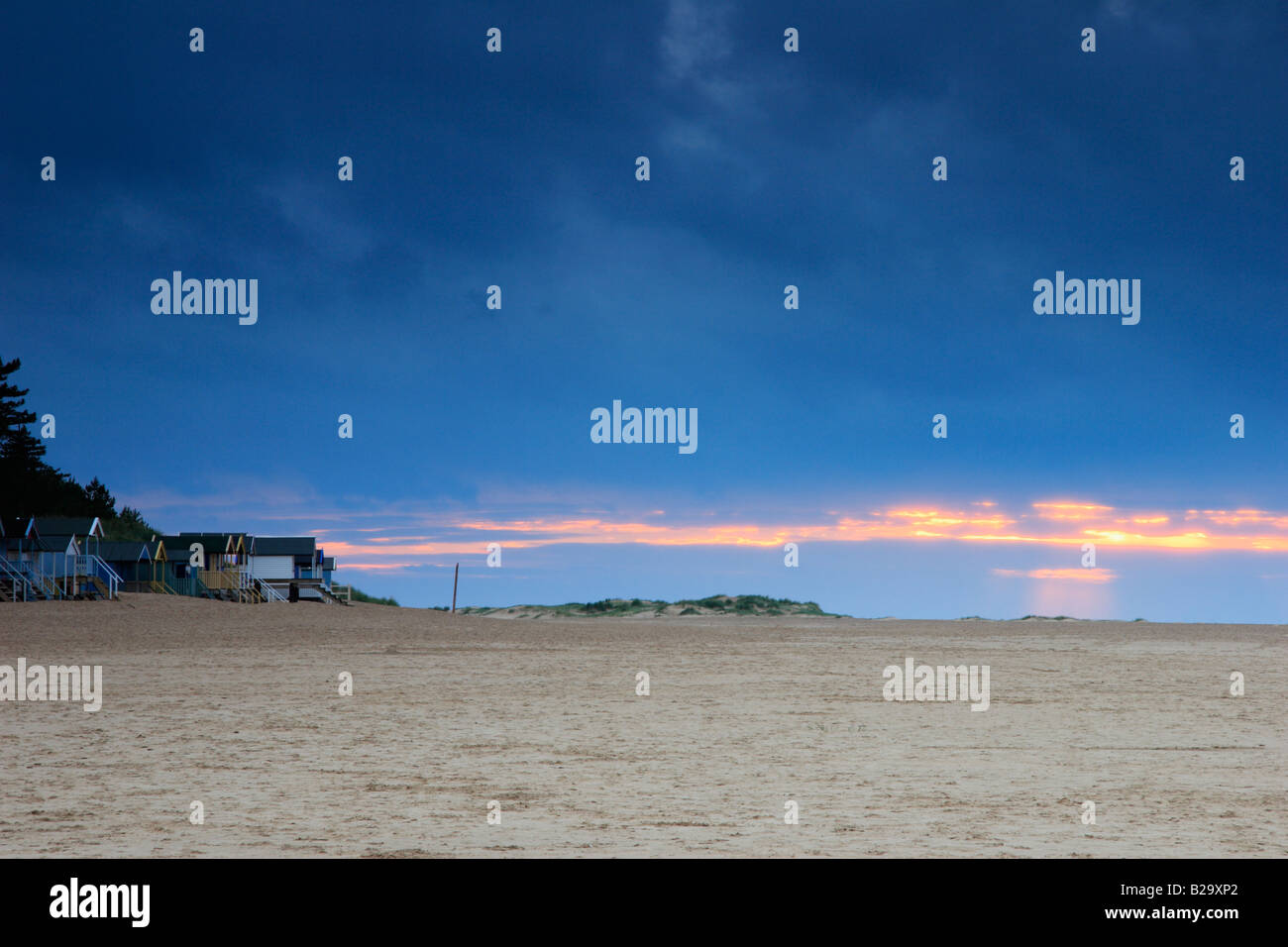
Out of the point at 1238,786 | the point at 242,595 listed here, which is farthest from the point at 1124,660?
the point at 242,595

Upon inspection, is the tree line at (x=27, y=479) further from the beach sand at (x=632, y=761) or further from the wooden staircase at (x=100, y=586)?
the beach sand at (x=632, y=761)

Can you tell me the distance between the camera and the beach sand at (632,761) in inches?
361

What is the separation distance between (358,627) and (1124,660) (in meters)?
29.4

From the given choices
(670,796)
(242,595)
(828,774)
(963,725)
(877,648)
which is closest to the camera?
(670,796)

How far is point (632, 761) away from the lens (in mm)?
13312

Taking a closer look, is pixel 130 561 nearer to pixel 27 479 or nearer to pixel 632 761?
pixel 27 479

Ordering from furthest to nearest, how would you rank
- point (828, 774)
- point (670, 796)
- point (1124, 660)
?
point (1124, 660) → point (828, 774) → point (670, 796)

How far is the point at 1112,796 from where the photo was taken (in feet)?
36.4

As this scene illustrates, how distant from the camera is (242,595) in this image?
233 ft
